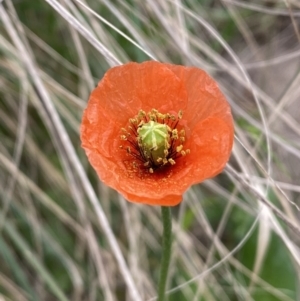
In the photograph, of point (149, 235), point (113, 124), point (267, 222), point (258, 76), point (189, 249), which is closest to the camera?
point (113, 124)

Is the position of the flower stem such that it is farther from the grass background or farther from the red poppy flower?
the grass background

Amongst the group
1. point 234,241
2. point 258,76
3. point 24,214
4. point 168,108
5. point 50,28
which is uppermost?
point 50,28

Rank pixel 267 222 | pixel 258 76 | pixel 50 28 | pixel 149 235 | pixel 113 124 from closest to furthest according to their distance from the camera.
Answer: pixel 113 124 → pixel 267 222 → pixel 149 235 → pixel 50 28 → pixel 258 76

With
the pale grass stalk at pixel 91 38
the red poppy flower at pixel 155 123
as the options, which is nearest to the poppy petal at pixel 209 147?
the red poppy flower at pixel 155 123

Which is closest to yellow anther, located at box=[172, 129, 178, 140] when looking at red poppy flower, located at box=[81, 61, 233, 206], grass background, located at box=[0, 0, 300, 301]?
red poppy flower, located at box=[81, 61, 233, 206]

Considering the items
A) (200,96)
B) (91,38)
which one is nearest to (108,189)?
(91,38)

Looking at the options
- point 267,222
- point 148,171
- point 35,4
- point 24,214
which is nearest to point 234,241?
point 267,222

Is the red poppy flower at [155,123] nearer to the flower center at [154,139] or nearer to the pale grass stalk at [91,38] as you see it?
the flower center at [154,139]

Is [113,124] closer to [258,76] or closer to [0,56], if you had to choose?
[0,56]
